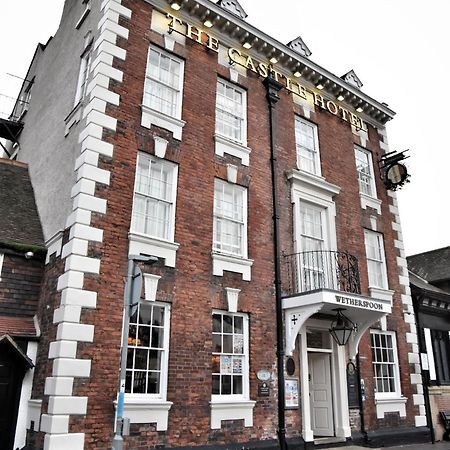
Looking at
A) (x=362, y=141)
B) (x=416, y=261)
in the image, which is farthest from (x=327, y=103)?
(x=416, y=261)

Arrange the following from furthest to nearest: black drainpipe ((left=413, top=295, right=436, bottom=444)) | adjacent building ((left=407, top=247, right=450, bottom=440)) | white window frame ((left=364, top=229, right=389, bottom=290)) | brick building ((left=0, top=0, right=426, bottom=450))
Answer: adjacent building ((left=407, top=247, right=450, bottom=440)), white window frame ((left=364, top=229, right=389, bottom=290)), black drainpipe ((left=413, top=295, right=436, bottom=444)), brick building ((left=0, top=0, right=426, bottom=450))

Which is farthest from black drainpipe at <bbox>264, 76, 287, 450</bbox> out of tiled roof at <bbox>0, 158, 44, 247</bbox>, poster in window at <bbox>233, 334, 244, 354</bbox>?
tiled roof at <bbox>0, 158, 44, 247</bbox>

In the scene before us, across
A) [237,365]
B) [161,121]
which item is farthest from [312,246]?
[161,121]

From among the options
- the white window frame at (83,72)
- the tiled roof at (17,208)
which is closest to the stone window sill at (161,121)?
the white window frame at (83,72)

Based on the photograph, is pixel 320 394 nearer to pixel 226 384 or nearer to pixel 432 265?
pixel 226 384

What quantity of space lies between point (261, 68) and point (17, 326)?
34.4 feet

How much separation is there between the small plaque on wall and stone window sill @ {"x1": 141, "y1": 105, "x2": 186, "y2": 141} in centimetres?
652

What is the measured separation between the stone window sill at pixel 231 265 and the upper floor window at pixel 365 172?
266 inches

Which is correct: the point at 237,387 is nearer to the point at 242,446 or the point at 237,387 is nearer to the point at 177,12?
the point at 242,446

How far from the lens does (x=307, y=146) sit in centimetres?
1548

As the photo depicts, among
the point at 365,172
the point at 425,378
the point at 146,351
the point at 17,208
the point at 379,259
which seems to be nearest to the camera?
the point at 146,351

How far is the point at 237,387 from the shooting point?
36.5 ft

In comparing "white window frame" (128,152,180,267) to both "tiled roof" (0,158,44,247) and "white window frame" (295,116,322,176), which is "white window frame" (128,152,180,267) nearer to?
Result: "tiled roof" (0,158,44,247)

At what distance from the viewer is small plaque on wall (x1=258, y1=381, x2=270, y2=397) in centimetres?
1126
